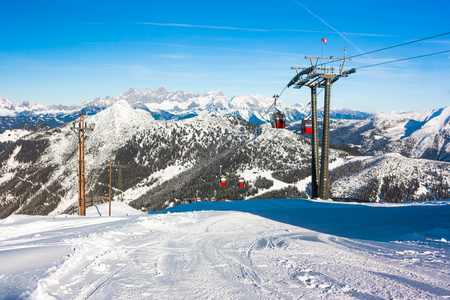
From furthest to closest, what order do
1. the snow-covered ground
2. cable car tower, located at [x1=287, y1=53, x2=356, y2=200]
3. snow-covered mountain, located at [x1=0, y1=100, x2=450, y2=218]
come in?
1. snow-covered mountain, located at [x1=0, y1=100, x2=450, y2=218]
2. cable car tower, located at [x1=287, y1=53, x2=356, y2=200]
3. the snow-covered ground

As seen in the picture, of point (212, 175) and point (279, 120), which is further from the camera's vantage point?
point (212, 175)

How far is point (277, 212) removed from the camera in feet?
43.3

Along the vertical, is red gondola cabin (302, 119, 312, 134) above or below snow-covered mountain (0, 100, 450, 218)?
above

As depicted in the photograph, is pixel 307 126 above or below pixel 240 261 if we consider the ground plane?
above

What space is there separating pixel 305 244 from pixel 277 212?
5667 mm

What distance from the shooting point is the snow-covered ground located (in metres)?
4.50

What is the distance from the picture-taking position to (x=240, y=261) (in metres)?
6.21

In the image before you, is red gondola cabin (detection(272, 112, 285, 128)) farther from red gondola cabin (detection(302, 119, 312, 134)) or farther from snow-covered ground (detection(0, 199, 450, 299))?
snow-covered ground (detection(0, 199, 450, 299))

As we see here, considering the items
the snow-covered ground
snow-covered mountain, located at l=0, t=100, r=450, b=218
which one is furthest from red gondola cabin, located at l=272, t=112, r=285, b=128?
snow-covered mountain, located at l=0, t=100, r=450, b=218

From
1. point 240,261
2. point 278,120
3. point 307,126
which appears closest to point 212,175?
point 278,120

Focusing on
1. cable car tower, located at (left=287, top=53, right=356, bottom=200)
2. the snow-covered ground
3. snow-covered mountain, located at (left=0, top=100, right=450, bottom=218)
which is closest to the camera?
the snow-covered ground

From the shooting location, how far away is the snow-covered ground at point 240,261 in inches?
177

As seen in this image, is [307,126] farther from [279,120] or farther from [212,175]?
[212,175]

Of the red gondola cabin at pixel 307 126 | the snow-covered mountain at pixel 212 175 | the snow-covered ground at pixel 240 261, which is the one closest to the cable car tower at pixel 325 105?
the red gondola cabin at pixel 307 126
